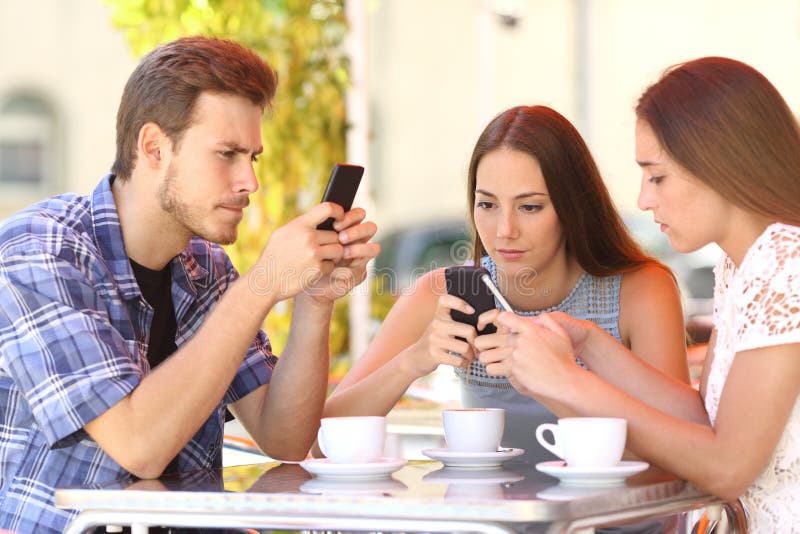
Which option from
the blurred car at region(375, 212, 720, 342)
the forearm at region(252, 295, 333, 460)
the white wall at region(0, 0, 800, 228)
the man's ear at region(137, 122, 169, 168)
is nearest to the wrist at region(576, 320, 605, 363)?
the forearm at region(252, 295, 333, 460)

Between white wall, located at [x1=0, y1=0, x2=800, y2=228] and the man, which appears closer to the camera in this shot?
the man

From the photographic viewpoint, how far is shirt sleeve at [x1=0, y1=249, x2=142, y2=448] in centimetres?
178

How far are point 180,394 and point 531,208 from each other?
38.7 inches

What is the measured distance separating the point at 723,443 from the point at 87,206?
46.8 inches

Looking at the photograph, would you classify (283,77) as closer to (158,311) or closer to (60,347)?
(158,311)

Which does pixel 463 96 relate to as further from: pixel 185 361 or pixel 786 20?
pixel 185 361

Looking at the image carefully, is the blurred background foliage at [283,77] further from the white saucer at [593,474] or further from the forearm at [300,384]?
the white saucer at [593,474]

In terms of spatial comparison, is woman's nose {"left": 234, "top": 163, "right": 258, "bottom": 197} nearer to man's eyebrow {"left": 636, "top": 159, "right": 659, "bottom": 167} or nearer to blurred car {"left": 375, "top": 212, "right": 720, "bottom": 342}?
man's eyebrow {"left": 636, "top": 159, "right": 659, "bottom": 167}

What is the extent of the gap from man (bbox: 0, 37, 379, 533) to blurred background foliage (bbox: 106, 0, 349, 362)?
2.00 m

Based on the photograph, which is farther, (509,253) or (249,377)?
(509,253)

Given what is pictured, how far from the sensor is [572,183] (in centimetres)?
253

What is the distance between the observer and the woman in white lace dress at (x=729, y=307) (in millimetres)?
1654

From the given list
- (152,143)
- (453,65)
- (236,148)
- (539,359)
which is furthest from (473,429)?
(453,65)

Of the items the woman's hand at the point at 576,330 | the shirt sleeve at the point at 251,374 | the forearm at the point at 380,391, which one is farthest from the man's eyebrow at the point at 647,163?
the shirt sleeve at the point at 251,374
